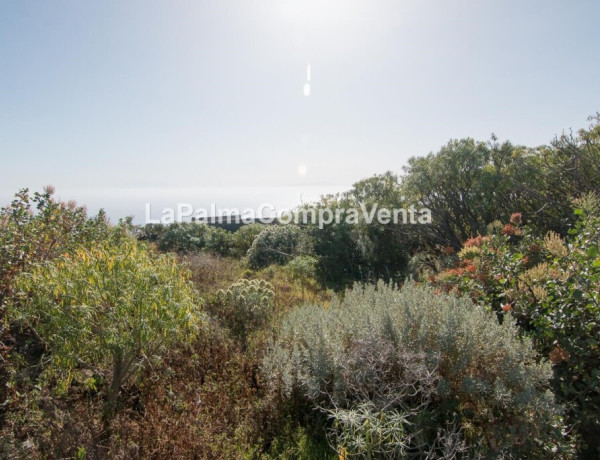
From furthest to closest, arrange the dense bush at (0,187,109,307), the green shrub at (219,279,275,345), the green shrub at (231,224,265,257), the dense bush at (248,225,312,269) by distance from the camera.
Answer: the green shrub at (231,224,265,257), the dense bush at (248,225,312,269), the green shrub at (219,279,275,345), the dense bush at (0,187,109,307)

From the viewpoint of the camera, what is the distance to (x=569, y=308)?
3.00 meters

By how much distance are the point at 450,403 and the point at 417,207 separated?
6014 millimetres

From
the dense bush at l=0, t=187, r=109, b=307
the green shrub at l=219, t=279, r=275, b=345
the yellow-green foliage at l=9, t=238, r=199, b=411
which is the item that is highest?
the dense bush at l=0, t=187, r=109, b=307

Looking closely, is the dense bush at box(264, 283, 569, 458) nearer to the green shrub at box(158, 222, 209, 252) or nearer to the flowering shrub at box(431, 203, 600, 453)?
the flowering shrub at box(431, 203, 600, 453)

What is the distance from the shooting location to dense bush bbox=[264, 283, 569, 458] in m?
2.44

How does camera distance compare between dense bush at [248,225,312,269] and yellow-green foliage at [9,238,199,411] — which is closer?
yellow-green foliage at [9,238,199,411]

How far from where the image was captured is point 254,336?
4.97m

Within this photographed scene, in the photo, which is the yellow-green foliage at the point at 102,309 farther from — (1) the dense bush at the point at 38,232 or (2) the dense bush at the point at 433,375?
(2) the dense bush at the point at 433,375

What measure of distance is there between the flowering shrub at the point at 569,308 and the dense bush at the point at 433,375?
0.25 m

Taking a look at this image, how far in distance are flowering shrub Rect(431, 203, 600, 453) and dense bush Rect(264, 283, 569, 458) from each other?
0.81 ft

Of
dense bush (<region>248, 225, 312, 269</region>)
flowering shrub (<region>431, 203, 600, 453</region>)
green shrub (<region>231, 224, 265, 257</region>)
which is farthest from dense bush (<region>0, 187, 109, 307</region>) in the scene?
green shrub (<region>231, 224, 265, 257</region>)

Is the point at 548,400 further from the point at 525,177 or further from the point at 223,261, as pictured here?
the point at 223,261

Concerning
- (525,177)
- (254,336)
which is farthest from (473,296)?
(525,177)

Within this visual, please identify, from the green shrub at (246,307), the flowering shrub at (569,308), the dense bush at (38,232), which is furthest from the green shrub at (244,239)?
the flowering shrub at (569,308)
